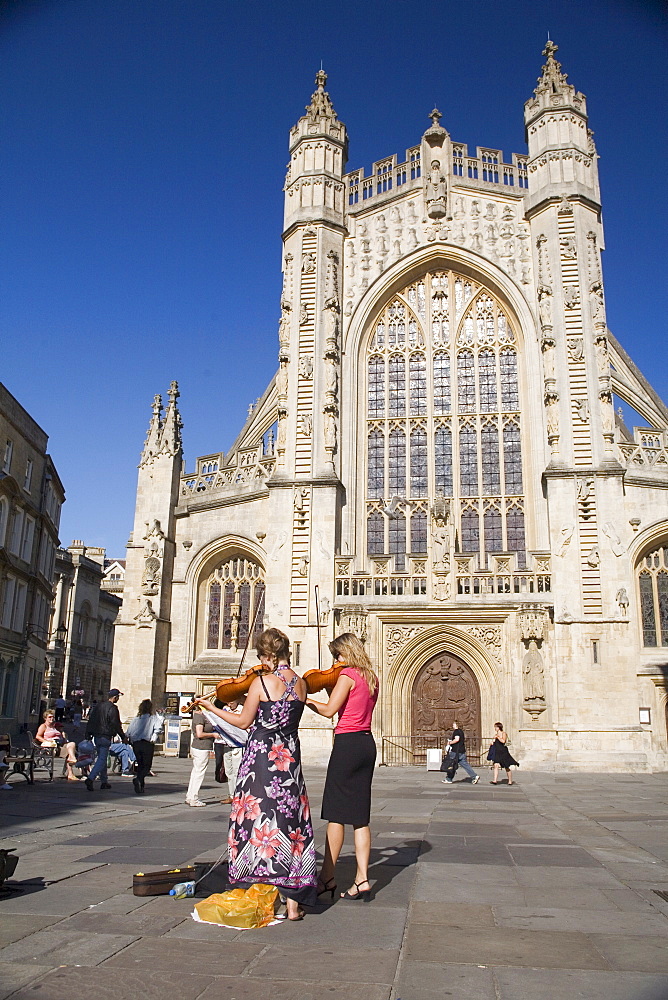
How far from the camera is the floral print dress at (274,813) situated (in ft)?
16.9

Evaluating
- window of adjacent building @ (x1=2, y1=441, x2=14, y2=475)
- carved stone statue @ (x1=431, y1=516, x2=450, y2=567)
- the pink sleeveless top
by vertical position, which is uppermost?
window of adjacent building @ (x1=2, y1=441, x2=14, y2=475)

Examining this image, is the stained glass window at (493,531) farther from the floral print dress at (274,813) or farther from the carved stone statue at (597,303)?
the floral print dress at (274,813)

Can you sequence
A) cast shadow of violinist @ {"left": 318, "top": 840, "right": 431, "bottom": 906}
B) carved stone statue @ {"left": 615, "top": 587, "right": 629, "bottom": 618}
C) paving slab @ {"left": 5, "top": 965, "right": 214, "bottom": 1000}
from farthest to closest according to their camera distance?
carved stone statue @ {"left": 615, "top": 587, "right": 629, "bottom": 618}, cast shadow of violinist @ {"left": 318, "top": 840, "right": 431, "bottom": 906}, paving slab @ {"left": 5, "top": 965, "right": 214, "bottom": 1000}

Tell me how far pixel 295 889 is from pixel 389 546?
2026 centimetres

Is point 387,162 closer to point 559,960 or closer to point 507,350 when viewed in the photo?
point 507,350

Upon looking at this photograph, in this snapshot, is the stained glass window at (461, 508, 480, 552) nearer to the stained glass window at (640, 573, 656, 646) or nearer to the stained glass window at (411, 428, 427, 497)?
the stained glass window at (411, 428, 427, 497)

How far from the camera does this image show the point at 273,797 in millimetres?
5297

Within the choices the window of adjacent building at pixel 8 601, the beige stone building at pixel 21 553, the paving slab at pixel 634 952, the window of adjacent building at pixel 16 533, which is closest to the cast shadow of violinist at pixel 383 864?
the paving slab at pixel 634 952

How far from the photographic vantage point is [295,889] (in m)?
5.13

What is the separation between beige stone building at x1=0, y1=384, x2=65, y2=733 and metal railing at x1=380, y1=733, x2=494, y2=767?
12517 millimetres

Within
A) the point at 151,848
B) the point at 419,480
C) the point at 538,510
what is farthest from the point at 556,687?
the point at 151,848

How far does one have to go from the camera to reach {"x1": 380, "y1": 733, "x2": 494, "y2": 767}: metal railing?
2203 cm

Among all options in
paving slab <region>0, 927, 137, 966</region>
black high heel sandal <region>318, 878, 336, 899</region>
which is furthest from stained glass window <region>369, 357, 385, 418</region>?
paving slab <region>0, 927, 137, 966</region>

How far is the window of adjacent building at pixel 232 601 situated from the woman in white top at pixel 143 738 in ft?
38.9
